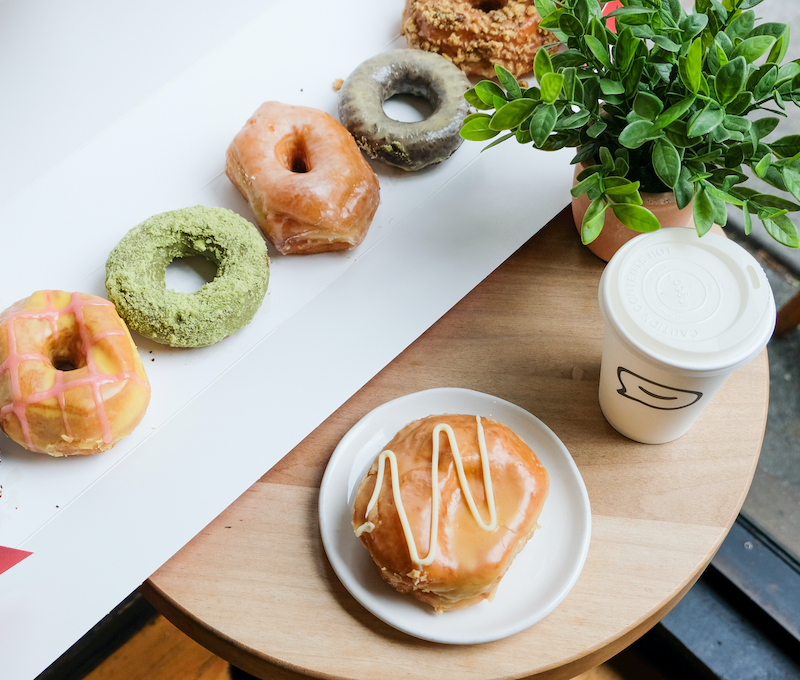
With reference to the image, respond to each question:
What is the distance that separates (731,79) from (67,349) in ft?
3.55

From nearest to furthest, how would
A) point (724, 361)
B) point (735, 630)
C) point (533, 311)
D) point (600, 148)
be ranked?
point (724, 361), point (600, 148), point (533, 311), point (735, 630)

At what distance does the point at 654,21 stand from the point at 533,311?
19.9 inches

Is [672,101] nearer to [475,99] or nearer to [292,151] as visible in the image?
[475,99]

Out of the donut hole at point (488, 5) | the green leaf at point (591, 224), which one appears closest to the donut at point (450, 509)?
the green leaf at point (591, 224)

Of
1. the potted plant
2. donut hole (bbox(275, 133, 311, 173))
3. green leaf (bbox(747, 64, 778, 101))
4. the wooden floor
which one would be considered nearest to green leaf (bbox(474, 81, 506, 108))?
the potted plant

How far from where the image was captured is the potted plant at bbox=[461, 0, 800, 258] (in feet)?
3.11

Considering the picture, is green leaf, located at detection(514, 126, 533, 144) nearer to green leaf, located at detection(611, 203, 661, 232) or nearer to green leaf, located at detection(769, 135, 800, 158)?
green leaf, located at detection(611, 203, 661, 232)

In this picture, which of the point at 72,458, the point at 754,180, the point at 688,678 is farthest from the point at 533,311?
the point at 688,678

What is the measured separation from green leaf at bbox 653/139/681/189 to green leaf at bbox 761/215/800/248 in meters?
0.15

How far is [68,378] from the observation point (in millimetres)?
1100

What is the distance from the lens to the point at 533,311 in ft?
4.23

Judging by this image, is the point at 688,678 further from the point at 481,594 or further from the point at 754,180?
the point at 754,180

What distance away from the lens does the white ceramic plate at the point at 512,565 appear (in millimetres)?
992

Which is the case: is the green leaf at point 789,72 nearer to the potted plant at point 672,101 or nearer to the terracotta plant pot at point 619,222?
the potted plant at point 672,101
